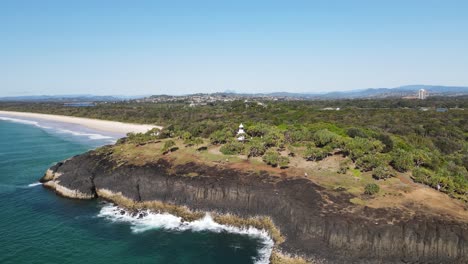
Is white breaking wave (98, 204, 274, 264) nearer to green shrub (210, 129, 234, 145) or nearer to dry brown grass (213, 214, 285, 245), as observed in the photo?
dry brown grass (213, 214, 285, 245)

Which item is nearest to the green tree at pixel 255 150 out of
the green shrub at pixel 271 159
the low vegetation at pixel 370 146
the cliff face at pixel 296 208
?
the low vegetation at pixel 370 146

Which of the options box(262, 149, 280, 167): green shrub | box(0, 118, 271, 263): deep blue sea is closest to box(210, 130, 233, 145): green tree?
box(262, 149, 280, 167): green shrub

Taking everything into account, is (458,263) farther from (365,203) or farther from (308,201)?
(308,201)

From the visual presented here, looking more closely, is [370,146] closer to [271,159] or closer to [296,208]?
[271,159]

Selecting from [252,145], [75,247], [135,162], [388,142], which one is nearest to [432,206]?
[388,142]

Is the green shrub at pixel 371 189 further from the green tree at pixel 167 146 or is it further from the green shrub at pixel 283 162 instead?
the green tree at pixel 167 146

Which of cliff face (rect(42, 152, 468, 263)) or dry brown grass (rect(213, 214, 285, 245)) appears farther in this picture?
dry brown grass (rect(213, 214, 285, 245))
